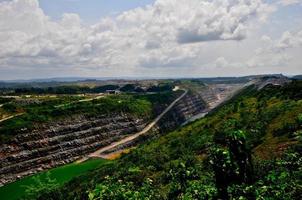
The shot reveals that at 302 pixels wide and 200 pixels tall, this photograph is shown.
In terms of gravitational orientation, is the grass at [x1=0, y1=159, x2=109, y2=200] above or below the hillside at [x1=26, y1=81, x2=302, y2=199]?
below

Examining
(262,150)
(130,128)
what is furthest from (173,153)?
(130,128)

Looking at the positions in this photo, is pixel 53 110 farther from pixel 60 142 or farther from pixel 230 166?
pixel 230 166

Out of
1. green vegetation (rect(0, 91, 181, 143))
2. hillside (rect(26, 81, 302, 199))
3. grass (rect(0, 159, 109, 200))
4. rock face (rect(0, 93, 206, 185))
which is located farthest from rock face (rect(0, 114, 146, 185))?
hillside (rect(26, 81, 302, 199))

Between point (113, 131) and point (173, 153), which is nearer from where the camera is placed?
point (173, 153)

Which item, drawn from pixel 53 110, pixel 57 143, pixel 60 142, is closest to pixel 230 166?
pixel 57 143

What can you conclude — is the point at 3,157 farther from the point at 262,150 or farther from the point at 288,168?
the point at 288,168

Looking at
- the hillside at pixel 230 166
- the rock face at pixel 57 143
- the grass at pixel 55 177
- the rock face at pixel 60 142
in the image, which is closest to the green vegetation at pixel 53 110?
the rock face at pixel 60 142

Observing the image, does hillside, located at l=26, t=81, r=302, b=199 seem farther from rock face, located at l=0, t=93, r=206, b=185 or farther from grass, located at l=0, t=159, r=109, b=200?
rock face, located at l=0, t=93, r=206, b=185
